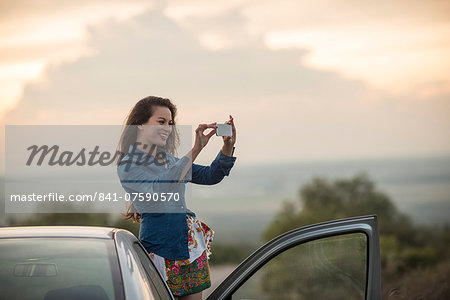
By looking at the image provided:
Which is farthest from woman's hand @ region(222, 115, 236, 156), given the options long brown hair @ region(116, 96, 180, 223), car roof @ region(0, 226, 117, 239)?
car roof @ region(0, 226, 117, 239)

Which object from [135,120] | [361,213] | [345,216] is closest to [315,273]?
[135,120]

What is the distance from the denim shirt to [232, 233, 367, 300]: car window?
60cm

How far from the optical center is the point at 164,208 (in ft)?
11.2

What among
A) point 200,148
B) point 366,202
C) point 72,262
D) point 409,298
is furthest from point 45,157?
point 366,202

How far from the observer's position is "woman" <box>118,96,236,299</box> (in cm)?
339

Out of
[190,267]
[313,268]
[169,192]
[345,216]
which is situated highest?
[169,192]

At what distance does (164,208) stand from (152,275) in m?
0.58

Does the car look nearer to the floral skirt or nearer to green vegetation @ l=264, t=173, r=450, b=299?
the floral skirt

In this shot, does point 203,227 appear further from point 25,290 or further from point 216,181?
point 25,290

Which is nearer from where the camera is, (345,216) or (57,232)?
(57,232)

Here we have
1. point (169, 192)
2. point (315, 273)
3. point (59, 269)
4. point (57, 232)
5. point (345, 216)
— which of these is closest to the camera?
point (59, 269)

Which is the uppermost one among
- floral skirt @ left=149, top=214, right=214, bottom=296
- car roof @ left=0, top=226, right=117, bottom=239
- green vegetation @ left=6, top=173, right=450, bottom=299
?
car roof @ left=0, top=226, right=117, bottom=239

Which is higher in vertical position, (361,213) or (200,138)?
(200,138)

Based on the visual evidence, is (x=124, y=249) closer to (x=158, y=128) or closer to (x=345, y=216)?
(x=158, y=128)
